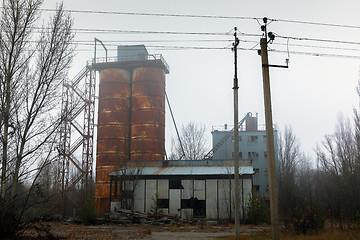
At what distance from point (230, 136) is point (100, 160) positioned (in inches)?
821

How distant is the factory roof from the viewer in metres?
28.8

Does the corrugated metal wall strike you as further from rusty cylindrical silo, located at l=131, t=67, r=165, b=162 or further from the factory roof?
rusty cylindrical silo, located at l=131, t=67, r=165, b=162

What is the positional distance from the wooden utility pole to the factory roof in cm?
1750

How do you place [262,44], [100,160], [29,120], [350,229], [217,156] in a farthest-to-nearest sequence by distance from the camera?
[217,156] < [100,160] < [350,229] < [29,120] < [262,44]

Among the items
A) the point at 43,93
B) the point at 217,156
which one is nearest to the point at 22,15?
the point at 43,93

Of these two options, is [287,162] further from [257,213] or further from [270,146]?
[270,146]

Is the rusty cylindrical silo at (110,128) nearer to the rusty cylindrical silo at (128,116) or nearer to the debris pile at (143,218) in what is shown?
the rusty cylindrical silo at (128,116)

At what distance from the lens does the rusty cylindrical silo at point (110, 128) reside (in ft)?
119

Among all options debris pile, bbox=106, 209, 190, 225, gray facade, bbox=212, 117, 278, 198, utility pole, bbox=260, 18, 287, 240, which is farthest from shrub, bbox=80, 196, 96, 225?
gray facade, bbox=212, 117, 278, 198

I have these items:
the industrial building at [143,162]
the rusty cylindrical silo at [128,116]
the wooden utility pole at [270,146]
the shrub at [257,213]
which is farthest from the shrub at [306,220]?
the rusty cylindrical silo at [128,116]

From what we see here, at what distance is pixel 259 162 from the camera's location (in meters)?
50.3

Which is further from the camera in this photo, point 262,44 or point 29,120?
point 29,120

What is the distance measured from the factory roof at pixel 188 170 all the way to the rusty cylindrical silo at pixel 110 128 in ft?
16.8

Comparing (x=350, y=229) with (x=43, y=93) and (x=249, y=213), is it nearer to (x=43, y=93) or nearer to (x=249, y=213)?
(x=249, y=213)
